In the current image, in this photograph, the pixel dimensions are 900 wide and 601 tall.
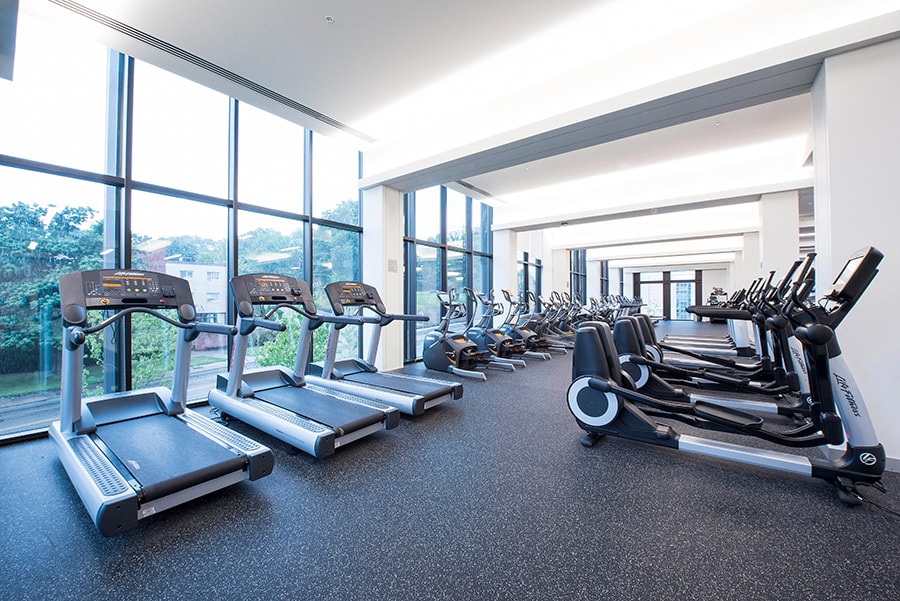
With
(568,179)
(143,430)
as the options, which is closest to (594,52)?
(568,179)

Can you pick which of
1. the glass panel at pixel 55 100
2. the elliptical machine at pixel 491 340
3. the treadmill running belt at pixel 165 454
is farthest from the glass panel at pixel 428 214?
the treadmill running belt at pixel 165 454

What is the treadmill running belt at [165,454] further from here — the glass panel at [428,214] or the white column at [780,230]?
the white column at [780,230]

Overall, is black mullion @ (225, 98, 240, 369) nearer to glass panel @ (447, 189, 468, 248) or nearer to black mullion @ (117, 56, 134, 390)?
black mullion @ (117, 56, 134, 390)

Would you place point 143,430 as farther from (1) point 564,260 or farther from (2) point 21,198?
A: (1) point 564,260

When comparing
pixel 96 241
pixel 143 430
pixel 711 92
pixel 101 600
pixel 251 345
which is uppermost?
pixel 711 92

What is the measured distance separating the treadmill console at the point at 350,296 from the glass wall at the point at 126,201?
1.03 metres

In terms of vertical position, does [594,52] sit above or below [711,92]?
above

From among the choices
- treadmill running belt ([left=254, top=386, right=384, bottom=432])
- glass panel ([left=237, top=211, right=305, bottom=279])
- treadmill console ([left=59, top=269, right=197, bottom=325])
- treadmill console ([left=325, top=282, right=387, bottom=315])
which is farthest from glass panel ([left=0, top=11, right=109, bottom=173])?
treadmill running belt ([left=254, top=386, right=384, bottom=432])

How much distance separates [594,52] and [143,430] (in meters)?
4.57

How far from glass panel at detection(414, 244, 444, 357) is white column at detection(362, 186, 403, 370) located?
988 millimetres

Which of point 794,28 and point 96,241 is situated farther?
point 96,241

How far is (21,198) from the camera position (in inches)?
111

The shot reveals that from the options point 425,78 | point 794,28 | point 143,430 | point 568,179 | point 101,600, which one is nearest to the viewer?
point 101,600

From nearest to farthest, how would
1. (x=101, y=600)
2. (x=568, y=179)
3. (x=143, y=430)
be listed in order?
(x=101, y=600)
(x=143, y=430)
(x=568, y=179)
